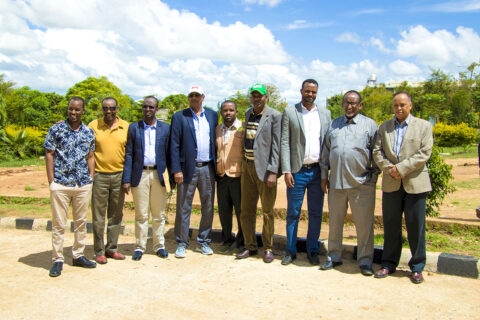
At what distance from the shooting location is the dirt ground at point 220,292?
11.5ft

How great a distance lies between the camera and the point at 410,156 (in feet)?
13.9

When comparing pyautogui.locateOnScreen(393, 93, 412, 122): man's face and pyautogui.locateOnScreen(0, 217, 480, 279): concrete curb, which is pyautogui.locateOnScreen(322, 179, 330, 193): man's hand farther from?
pyautogui.locateOnScreen(393, 93, 412, 122): man's face

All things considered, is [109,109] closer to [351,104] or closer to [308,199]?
[308,199]

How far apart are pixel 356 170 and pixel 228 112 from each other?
66.6 inches

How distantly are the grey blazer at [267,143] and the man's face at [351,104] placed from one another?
792 mm

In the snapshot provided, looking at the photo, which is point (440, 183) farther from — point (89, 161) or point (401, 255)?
point (89, 161)

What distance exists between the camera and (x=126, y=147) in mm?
5020

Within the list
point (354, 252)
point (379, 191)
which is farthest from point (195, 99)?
point (379, 191)

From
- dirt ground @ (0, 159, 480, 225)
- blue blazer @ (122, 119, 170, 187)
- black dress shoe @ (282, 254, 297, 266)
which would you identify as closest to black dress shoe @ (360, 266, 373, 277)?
black dress shoe @ (282, 254, 297, 266)

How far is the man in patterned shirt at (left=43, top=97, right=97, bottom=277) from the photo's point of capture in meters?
A: 4.55

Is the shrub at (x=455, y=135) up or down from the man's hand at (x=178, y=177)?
up

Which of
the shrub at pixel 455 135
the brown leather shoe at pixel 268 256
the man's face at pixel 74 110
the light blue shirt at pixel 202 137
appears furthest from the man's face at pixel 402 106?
the shrub at pixel 455 135

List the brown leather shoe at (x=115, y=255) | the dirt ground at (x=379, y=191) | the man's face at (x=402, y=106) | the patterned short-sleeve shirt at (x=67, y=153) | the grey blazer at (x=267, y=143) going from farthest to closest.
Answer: the dirt ground at (x=379, y=191) → the brown leather shoe at (x=115, y=255) → the grey blazer at (x=267, y=143) → the patterned short-sleeve shirt at (x=67, y=153) → the man's face at (x=402, y=106)

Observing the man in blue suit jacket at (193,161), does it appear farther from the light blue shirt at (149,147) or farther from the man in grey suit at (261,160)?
the man in grey suit at (261,160)
